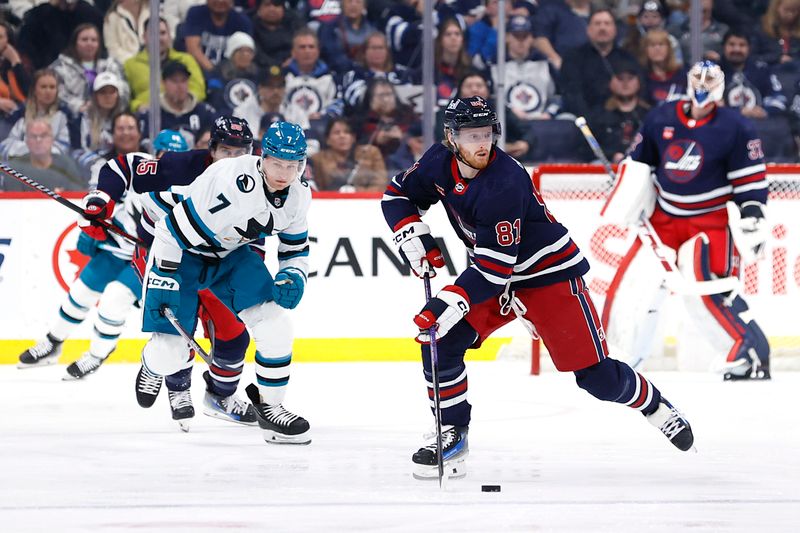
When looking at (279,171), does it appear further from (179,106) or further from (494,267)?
(179,106)

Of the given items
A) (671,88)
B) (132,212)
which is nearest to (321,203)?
(132,212)

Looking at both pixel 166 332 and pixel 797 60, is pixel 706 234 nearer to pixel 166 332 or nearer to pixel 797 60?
pixel 797 60

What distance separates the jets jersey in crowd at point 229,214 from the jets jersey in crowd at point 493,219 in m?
0.32

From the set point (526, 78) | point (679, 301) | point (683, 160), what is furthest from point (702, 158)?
point (526, 78)

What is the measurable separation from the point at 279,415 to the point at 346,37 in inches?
115

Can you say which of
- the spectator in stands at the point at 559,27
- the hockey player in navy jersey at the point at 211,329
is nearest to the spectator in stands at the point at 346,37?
the spectator in stands at the point at 559,27

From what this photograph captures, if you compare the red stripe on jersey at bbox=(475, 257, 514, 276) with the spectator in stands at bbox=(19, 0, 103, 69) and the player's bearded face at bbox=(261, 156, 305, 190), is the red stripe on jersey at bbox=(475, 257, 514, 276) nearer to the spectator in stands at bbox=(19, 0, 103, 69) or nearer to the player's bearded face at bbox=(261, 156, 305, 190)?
the player's bearded face at bbox=(261, 156, 305, 190)

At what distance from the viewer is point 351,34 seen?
6.39 metres

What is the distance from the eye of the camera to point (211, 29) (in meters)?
6.34

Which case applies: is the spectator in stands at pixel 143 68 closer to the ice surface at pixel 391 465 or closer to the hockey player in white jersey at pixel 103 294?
the hockey player in white jersey at pixel 103 294

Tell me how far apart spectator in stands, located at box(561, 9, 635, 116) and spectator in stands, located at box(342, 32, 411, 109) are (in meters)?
0.84

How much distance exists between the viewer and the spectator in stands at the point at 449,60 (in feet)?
20.5

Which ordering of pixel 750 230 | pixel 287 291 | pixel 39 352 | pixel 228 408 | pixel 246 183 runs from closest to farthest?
pixel 246 183, pixel 287 291, pixel 228 408, pixel 750 230, pixel 39 352

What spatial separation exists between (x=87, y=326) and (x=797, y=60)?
365cm
